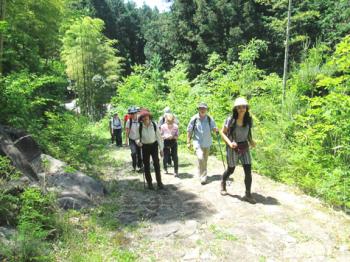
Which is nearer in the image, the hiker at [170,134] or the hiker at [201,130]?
the hiker at [201,130]

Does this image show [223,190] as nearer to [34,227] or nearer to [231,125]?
[231,125]

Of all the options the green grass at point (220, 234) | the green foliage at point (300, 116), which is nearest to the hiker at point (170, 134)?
the green foliage at point (300, 116)

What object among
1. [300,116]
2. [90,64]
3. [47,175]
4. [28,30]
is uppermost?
[90,64]

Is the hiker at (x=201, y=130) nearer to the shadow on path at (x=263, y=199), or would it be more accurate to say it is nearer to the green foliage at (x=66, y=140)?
the shadow on path at (x=263, y=199)

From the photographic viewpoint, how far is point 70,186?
21.6ft

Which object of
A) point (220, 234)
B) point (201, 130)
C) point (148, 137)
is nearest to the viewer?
point (220, 234)

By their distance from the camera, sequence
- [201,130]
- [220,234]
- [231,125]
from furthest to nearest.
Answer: [201,130]
[231,125]
[220,234]

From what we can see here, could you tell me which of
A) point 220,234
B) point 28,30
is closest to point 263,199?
point 220,234

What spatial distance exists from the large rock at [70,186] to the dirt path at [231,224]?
0.58 meters

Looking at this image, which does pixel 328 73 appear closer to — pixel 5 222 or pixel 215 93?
pixel 215 93

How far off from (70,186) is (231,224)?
2.98 metres

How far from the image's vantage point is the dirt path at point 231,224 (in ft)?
15.4

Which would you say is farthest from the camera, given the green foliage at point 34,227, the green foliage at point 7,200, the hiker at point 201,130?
the hiker at point 201,130

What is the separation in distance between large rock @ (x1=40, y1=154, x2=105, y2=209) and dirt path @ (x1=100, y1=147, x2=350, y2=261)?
1.90 ft
